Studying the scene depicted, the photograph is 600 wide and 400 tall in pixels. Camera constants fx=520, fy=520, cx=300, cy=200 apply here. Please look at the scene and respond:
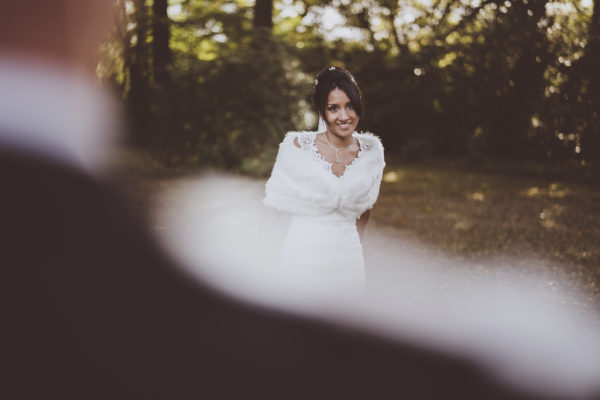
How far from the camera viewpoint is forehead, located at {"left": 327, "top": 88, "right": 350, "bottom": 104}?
3121mm

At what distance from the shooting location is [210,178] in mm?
13688

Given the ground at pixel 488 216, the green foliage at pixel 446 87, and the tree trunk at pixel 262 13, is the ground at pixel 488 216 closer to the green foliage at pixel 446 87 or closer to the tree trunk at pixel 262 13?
the green foliage at pixel 446 87

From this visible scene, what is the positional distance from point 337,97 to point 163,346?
2444mm

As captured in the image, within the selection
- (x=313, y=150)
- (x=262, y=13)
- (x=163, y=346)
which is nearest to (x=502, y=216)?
(x=163, y=346)

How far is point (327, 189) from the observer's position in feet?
10.1

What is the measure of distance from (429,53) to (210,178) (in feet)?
29.6

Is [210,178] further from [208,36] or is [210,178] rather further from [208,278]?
[208,36]

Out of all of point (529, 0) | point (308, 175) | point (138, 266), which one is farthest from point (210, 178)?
point (308, 175)

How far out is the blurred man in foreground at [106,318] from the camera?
3.50m

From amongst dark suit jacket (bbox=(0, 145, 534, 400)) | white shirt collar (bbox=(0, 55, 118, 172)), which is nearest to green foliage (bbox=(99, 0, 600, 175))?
white shirt collar (bbox=(0, 55, 118, 172))

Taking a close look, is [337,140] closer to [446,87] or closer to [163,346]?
[163,346]

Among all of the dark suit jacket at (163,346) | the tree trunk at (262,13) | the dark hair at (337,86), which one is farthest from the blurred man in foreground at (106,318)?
→ the tree trunk at (262,13)

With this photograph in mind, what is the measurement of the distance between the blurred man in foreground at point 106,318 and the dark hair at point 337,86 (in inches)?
56.8

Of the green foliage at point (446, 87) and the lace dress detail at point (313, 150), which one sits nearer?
the lace dress detail at point (313, 150)
